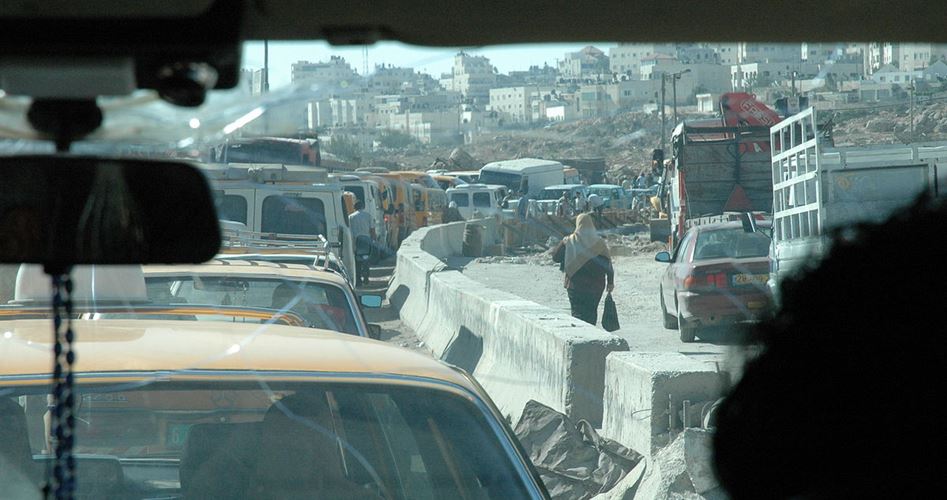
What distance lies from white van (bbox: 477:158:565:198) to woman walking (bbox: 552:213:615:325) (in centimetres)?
1515

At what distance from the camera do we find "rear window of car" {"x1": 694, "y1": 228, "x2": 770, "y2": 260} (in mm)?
14289

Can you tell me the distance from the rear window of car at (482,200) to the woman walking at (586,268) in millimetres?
23722

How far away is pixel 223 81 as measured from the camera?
2031 millimetres

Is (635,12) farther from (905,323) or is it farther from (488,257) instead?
(488,257)

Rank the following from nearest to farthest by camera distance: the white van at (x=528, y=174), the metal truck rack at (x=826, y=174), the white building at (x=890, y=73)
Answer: the white building at (x=890, y=73) < the metal truck rack at (x=826, y=174) < the white van at (x=528, y=174)

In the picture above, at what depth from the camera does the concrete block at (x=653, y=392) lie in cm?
641

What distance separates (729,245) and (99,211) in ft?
42.6

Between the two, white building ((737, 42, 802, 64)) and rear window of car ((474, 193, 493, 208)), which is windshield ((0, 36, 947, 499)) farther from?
rear window of car ((474, 193, 493, 208))

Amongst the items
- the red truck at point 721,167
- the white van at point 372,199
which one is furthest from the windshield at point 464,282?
the white van at point 372,199

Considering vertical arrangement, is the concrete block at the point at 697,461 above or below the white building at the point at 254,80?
below

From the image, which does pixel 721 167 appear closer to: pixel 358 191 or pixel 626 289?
pixel 626 289

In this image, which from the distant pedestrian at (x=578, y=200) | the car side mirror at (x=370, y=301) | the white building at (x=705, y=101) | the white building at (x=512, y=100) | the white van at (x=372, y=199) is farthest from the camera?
the distant pedestrian at (x=578, y=200)

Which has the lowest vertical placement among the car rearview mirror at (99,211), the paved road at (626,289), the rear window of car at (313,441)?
the paved road at (626,289)

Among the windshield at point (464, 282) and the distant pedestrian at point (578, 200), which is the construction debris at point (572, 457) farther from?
the distant pedestrian at point (578, 200)
